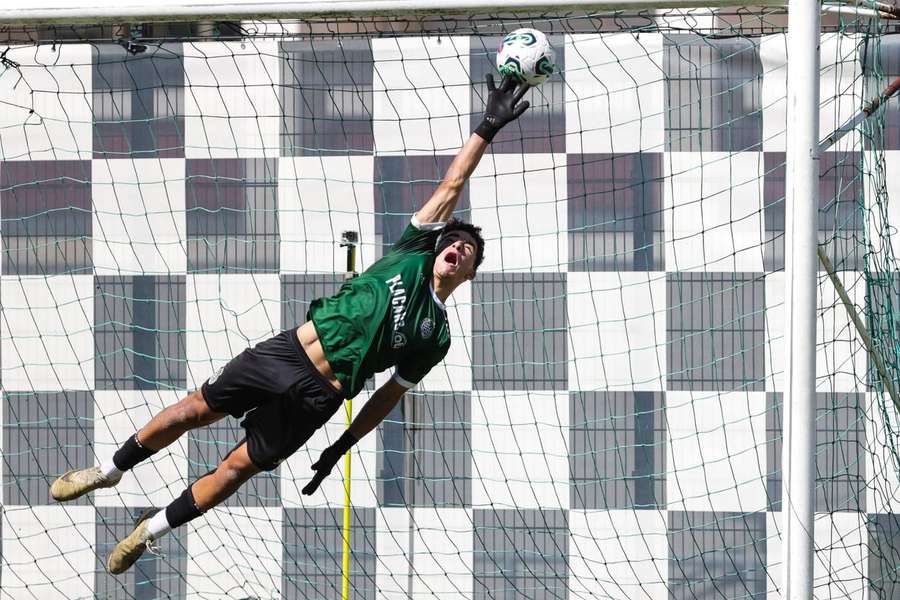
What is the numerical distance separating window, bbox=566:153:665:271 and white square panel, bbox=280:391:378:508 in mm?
832

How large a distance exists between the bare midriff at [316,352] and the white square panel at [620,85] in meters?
1.20

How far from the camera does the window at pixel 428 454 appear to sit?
342 centimetres

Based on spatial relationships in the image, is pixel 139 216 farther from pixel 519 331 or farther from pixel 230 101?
pixel 519 331

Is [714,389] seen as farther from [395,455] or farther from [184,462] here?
[184,462]

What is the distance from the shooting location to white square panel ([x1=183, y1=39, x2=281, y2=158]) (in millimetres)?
3443

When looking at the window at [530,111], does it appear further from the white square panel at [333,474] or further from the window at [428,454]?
the white square panel at [333,474]

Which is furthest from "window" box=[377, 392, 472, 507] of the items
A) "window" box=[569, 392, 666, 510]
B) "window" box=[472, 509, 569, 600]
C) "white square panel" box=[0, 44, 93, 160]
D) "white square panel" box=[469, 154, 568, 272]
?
"white square panel" box=[0, 44, 93, 160]

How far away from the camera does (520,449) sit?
3.36 m

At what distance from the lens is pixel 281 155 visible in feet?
11.3

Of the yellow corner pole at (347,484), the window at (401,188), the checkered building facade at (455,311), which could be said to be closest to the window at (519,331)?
the checkered building facade at (455,311)

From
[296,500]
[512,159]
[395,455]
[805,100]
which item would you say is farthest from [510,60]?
[296,500]

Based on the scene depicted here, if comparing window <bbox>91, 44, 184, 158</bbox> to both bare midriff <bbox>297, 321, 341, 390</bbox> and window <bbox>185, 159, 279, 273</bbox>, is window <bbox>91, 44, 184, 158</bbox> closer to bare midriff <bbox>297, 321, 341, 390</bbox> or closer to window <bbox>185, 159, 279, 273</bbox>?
window <bbox>185, 159, 279, 273</bbox>

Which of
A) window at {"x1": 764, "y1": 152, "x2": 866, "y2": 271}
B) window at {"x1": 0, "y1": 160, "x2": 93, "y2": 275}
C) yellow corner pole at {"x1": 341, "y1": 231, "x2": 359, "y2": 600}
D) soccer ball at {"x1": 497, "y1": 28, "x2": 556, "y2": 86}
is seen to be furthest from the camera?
window at {"x1": 0, "y1": 160, "x2": 93, "y2": 275}

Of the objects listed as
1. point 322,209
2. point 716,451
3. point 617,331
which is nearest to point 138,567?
point 322,209
